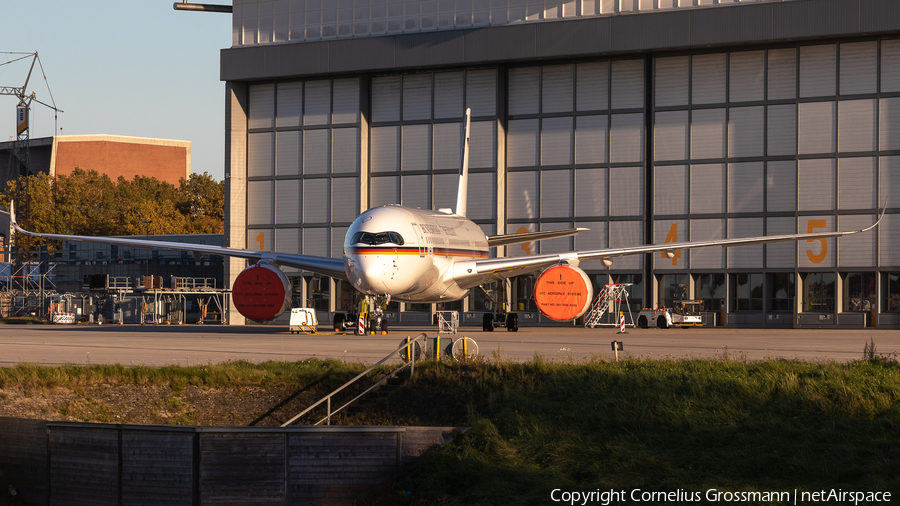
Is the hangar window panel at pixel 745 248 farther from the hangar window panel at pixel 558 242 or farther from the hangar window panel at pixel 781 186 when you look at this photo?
the hangar window panel at pixel 558 242

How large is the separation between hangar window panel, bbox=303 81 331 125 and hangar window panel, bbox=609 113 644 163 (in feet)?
62.3

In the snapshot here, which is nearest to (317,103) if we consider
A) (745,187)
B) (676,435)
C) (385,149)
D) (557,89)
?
(385,149)

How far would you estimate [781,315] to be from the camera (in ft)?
168

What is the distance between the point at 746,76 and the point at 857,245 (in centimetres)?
1136

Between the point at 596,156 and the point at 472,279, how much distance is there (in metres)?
20.6

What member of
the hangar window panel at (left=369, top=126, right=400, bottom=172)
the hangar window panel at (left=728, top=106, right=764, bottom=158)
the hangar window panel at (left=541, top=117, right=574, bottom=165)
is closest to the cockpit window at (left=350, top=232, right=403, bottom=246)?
the hangar window panel at (left=541, top=117, right=574, bottom=165)

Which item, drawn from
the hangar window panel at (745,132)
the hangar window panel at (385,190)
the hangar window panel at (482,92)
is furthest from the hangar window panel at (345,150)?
the hangar window panel at (745,132)

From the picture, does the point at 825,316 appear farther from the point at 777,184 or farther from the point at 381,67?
the point at 381,67

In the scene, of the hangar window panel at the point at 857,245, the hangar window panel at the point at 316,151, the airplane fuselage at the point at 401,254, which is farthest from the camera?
the hangar window panel at the point at 316,151

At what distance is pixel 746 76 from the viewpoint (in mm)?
51000

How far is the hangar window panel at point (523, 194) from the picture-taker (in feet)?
182

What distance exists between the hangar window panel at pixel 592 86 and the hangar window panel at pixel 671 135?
3427 mm

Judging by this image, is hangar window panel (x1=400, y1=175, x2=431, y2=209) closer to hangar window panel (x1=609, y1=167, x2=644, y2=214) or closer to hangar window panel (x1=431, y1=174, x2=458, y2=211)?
hangar window panel (x1=431, y1=174, x2=458, y2=211)

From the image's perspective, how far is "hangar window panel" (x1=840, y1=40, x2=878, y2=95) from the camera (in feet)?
160
